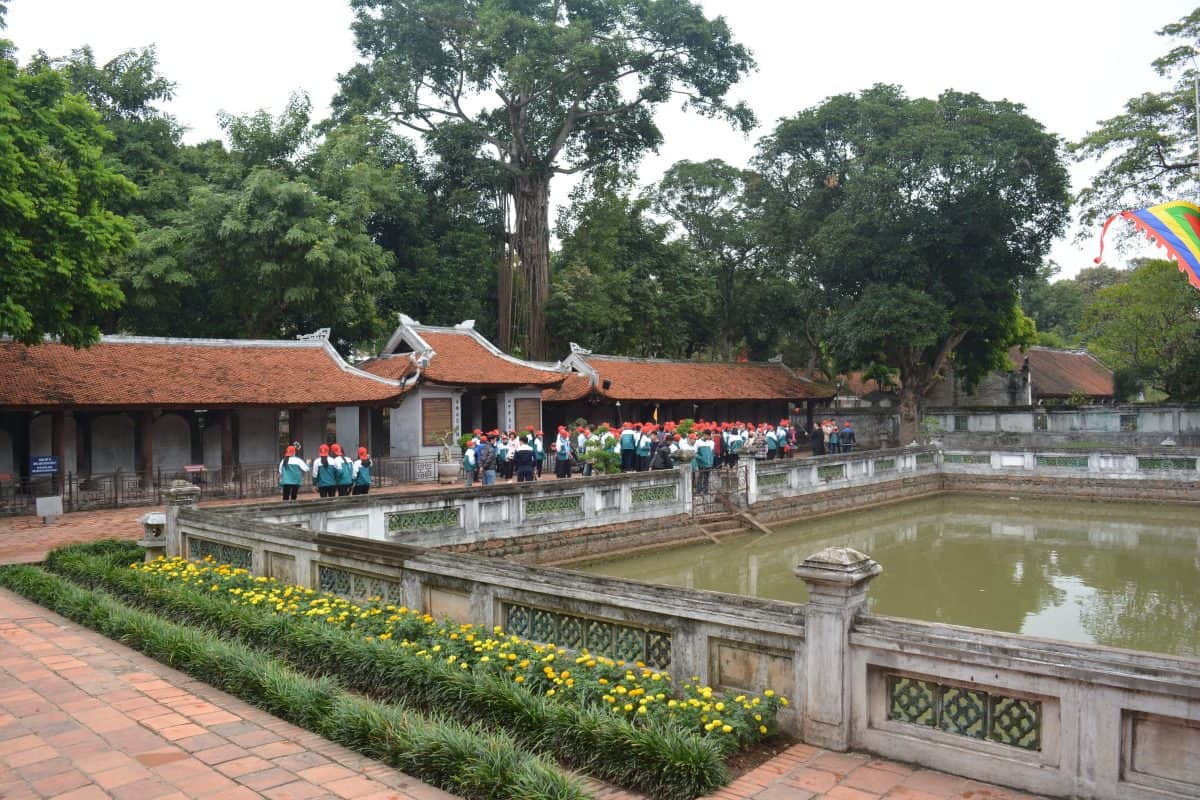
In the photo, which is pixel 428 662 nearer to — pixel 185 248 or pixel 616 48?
pixel 185 248

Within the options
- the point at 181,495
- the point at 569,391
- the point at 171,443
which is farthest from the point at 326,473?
the point at 569,391

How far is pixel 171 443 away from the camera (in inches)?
912

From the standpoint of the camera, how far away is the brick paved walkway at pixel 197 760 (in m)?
5.09

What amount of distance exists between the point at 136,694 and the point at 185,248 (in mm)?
23198

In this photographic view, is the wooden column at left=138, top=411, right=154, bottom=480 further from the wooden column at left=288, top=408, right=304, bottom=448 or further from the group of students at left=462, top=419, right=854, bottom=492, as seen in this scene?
the group of students at left=462, top=419, right=854, bottom=492

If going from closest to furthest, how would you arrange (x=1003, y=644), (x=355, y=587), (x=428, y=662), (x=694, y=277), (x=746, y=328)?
1. (x=1003, y=644)
2. (x=428, y=662)
3. (x=355, y=587)
4. (x=694, y=277)
5. (x=746, y=328)

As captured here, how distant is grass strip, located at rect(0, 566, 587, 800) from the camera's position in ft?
16.2

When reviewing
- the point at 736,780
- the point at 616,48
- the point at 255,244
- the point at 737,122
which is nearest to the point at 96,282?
the point at 255,244

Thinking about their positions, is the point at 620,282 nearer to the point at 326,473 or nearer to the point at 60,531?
the point at 326,473

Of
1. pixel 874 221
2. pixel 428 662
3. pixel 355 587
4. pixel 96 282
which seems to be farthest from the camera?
pixel 874 221

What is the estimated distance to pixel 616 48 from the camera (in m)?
37.8

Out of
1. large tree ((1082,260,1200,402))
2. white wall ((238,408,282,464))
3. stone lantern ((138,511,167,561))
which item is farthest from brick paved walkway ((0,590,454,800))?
large tree ((1082,260,1200,402))

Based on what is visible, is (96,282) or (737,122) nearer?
(96,282)

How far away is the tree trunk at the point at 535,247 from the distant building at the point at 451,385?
621cm
